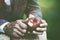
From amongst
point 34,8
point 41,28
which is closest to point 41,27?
point 41,28

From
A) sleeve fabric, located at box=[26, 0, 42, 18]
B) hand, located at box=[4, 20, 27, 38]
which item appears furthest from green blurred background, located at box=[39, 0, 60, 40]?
hand, located at box=[4, 20, 27, 38]

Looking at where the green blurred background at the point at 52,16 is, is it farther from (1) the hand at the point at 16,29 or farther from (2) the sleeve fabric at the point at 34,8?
(1) the hand at the point at 16,29

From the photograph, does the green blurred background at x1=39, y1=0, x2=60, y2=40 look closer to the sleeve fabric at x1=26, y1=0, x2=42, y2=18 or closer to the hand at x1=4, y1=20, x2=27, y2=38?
the sleeve fabric at x1=26, y1=0, x2=42, y2=18

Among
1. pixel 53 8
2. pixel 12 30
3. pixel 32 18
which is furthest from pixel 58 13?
pixel 12 30

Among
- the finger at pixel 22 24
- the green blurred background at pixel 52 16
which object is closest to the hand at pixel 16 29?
the finger at pixel 22 24

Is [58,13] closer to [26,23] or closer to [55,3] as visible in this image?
[55,3]
